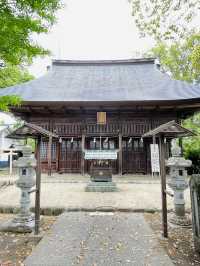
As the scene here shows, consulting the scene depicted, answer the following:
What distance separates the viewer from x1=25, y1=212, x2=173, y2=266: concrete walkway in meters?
2.55

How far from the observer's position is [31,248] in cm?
303

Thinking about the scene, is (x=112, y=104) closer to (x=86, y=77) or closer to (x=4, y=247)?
(x=86, y=77)

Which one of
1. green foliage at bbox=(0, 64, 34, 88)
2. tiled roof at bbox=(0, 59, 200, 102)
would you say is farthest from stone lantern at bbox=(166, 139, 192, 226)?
green foliage at bbox=(0, 64, 34, 88)

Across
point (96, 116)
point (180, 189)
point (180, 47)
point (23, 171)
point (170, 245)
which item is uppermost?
point (180, 47)

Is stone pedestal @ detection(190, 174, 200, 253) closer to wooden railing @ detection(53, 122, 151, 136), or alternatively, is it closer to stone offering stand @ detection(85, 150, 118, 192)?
stone offering stand @ detection(85, 150, 118, 192)

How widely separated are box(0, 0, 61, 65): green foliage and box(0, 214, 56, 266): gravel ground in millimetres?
3074

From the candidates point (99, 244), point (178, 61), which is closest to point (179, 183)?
point (99, 244)

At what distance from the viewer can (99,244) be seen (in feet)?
9.87

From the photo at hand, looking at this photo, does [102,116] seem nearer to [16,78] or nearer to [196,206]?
[196,206]

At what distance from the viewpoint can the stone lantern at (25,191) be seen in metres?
3.74

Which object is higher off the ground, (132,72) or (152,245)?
(132,72)

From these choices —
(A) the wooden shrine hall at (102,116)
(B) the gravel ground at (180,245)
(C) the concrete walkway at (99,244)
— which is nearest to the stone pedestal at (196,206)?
(B) the gravel ground at (180,245)

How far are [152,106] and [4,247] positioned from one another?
9.15 metres

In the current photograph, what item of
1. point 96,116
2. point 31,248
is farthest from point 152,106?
point 31,248
